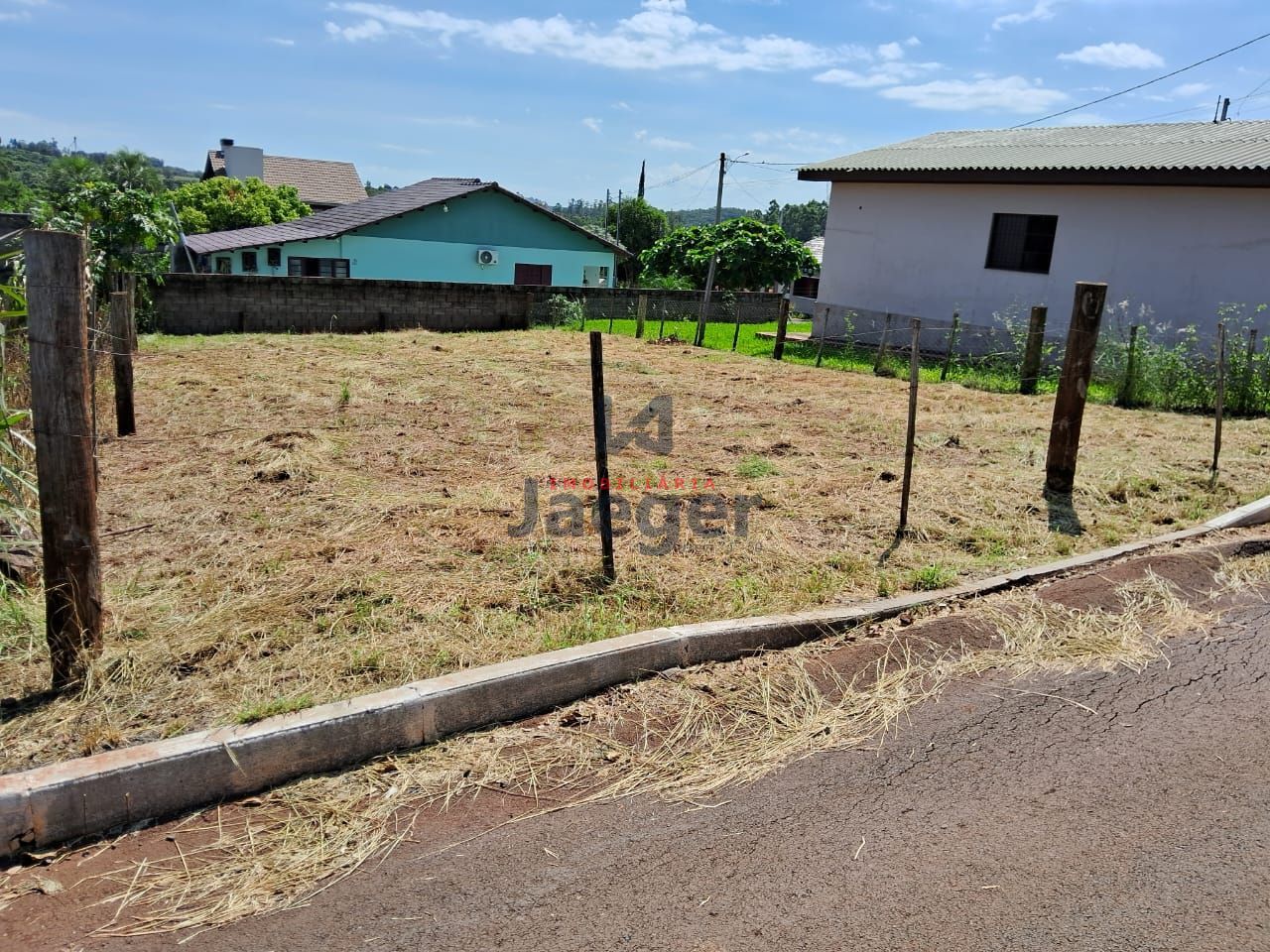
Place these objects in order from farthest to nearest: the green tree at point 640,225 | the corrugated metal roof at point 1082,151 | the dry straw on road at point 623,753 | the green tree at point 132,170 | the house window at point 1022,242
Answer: the green tree at point 640,225 < the green tree at point 132,170 < the house window at point 1022,242 < the corrugated metal roof at point 1082,151 < the dry straw on road at point 623,753

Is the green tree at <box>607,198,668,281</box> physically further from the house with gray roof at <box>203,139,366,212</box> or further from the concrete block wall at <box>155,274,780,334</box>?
the concrete block wall at <box>155,274,780,334</box>

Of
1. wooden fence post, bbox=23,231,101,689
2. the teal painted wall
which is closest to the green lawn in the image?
the teal painted wall

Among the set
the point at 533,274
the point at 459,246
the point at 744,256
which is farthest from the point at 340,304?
the point at 744,256

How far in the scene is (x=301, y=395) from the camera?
10547 millimetres

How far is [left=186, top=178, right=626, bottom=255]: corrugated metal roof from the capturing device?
2869 centimetres

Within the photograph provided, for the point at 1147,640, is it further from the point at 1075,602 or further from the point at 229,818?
the point at 229,818

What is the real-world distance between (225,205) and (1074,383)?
41.0 m

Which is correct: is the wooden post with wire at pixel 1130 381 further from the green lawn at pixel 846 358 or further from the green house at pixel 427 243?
the green house at pixel 427 243

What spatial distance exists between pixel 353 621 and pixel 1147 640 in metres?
4.15

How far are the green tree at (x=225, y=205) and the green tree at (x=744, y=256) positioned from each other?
1993 centimetres

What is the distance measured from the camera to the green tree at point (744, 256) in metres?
32.8

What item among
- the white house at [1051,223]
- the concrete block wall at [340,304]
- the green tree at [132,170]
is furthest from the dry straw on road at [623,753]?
the green tree at [132,170]

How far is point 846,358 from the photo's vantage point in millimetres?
17609

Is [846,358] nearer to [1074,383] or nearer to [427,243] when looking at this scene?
[1074,383]
